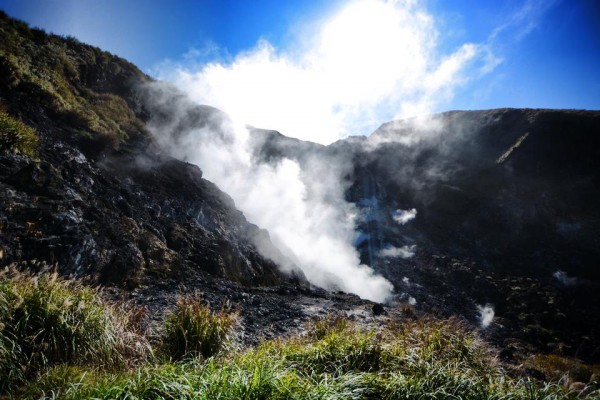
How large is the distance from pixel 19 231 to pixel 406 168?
52.8 m

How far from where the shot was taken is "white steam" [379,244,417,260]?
40.9 meters

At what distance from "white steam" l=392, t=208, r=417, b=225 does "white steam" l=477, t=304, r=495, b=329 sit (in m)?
16.4

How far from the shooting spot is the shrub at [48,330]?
3.90 metres

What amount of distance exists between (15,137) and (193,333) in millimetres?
10296

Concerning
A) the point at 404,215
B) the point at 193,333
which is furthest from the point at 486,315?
the point at 193,333

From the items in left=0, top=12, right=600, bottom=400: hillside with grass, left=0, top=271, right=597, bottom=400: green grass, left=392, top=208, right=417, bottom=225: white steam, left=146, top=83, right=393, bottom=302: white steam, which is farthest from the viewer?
left=392, top=208, right=417, bottom=225: white steam

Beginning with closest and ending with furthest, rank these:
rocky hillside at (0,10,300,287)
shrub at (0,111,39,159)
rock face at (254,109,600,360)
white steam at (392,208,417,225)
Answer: rocky hillside at (0,10,300,287) < shrub at (0,111,39,159) < rock face at (254,109,600,360) < white steam at (392,208,417,225)

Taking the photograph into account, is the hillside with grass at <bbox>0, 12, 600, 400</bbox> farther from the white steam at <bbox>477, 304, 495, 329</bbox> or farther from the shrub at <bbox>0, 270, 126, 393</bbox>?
the white steam at <bbox>477, 304, 495, 329</bbox>

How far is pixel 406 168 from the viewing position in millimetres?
53750

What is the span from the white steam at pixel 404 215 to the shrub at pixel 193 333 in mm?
44143

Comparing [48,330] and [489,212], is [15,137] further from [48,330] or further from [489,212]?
[489,212]

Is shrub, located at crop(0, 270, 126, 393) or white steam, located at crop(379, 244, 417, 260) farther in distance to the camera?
white steam, located at crop(379, 244, 417, 260)

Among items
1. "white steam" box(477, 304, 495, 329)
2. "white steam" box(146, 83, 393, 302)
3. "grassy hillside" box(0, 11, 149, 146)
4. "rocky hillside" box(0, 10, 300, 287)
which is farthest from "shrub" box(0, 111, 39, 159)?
"white steam" box(477, 304, 495, 329)

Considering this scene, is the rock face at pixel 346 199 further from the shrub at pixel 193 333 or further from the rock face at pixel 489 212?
the shrub at pixel 193 333
